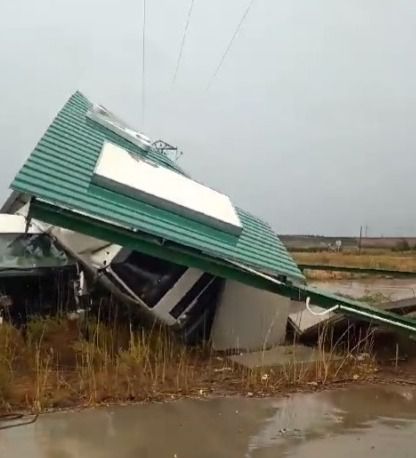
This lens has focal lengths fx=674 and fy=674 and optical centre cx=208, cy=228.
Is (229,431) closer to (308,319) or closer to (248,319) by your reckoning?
(248,319)

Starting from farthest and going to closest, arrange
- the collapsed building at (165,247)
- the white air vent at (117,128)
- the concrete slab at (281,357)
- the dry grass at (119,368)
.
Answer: the white air vent at (117,128), the concrete slab at (281,357), the collapsed building at (165,247), the dry grass at (119,368)

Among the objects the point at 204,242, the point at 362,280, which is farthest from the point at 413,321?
the point at 362,280

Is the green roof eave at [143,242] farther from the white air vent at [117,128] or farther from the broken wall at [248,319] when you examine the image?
the white air vent at [117,128]

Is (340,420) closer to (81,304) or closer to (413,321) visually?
(413,321)

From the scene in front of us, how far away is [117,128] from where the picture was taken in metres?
10.7

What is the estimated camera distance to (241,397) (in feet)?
20.7

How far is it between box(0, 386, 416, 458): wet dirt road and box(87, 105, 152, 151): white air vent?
566 cm

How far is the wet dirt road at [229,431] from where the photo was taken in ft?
15.7

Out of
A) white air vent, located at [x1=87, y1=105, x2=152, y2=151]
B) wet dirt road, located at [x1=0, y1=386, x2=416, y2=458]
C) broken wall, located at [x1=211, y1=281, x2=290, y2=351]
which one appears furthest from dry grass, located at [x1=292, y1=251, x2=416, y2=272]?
wet dirt road, located at [x1=0, y1=386, x2=416, y2=458]

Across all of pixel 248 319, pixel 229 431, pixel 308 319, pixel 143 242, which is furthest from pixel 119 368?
pixel 308 319

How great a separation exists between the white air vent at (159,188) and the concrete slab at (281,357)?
1.52 m

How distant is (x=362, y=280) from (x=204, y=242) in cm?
1365

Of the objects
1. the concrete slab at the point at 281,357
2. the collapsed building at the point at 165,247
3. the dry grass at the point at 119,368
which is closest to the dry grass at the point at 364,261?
the collapsed building at the point at 165,247

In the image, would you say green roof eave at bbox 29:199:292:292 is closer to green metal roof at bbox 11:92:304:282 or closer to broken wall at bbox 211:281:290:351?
green metal roof at bbox 11:92:304:282
